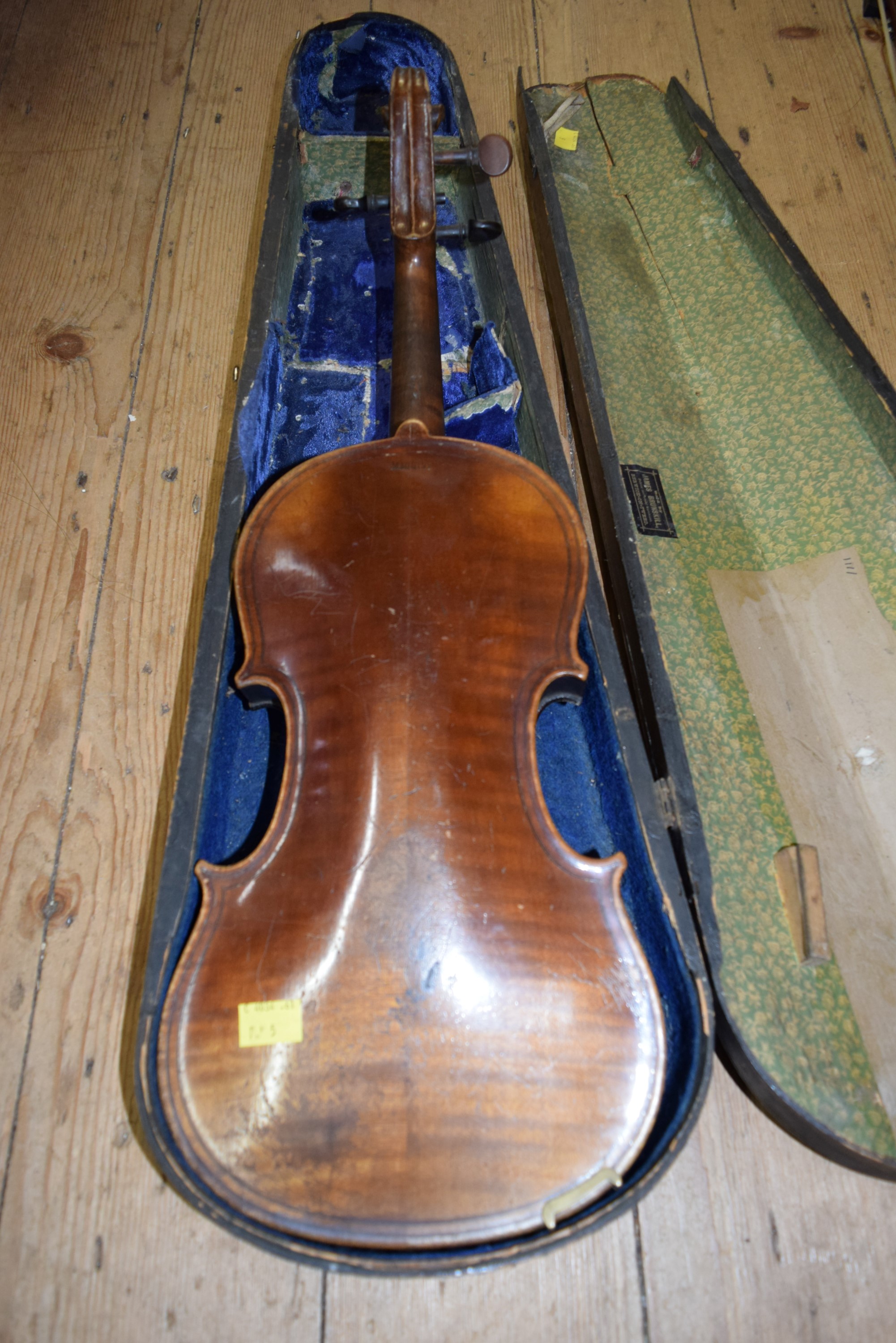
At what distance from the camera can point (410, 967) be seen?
990 millimetres

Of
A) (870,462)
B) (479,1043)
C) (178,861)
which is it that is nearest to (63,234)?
(178,861)

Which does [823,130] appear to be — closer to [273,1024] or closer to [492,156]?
[492,156]

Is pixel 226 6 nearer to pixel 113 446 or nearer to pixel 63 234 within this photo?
pixel 63 234

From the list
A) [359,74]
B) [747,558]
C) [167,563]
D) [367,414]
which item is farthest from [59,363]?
[747,558]

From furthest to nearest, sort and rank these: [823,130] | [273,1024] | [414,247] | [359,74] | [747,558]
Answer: [823,130] → [359,74] → [747,558] → [414,247] → [273,1024]

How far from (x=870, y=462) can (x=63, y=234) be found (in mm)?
2134

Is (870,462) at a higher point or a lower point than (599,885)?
higher

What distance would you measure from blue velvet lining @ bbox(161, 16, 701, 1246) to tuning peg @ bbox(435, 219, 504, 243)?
19cm

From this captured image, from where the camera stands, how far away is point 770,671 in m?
1.63

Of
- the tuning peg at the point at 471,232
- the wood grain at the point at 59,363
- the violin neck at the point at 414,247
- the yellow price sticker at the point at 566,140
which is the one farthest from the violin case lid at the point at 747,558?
the wood grain at the point at 59,363

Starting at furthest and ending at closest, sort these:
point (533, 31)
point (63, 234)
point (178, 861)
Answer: point (533, 31), point (63, 234), point (178, 861)

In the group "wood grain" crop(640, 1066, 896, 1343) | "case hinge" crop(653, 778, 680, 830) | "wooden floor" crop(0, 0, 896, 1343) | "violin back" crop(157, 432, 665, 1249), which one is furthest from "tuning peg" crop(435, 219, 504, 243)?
"wood grain" crop(640, 1066, 896, 1343)

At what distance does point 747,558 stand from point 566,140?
1339 millimetres

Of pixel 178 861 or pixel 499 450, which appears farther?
pixel 499 450
